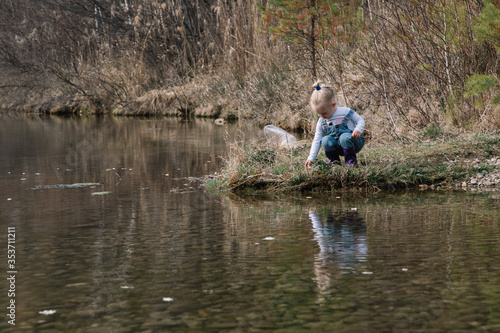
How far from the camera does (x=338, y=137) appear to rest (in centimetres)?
765

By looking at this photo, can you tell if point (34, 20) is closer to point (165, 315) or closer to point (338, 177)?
point (338, 177)

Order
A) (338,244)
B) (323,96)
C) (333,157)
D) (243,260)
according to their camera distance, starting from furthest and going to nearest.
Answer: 1. (333,157)
2. (323,96)
3. (338,244)
4. (243,260)

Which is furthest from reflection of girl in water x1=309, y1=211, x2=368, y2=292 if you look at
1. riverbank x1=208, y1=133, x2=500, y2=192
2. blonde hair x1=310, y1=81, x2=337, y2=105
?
blonde hair x1=310, y1=81, x2=337, y2=105

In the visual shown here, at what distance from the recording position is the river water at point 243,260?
345cm

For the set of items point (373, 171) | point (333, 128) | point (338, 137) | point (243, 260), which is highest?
point (333, 128)

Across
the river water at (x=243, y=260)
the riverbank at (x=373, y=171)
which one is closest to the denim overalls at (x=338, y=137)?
the riverbank at (x=373, y=171)

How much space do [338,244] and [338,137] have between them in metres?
2.80

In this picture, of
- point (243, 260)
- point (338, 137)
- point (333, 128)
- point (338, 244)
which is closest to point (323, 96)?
point (333, 128)

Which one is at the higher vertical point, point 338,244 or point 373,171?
point 373,171

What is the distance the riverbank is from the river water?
340mm

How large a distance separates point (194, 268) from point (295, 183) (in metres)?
3.47

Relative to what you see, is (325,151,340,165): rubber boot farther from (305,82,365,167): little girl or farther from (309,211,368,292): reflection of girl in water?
(309,211,368,292): reflection of girl in water

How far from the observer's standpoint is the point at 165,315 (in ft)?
11.5

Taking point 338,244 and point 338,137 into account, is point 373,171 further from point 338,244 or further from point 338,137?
point 338,244
